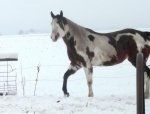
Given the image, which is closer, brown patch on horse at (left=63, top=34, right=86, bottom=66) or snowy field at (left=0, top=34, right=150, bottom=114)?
snowy field at (left=0, top=34, right=150, bottom=114)

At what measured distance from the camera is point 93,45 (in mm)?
8211

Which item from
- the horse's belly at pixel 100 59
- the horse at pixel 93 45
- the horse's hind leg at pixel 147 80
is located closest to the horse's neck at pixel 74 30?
the horse at pixel 93 45

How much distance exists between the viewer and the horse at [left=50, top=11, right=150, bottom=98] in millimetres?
8117

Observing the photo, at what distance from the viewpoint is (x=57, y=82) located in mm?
15984

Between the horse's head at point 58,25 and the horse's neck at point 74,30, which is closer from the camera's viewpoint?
the horse's head at point 58,25

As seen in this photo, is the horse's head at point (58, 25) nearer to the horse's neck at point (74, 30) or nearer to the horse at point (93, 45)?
the horse at point (93, 45)

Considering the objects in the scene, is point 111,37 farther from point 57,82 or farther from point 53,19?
point 57,82

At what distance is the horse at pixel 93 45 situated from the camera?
26.6 ft

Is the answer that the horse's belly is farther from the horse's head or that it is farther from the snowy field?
the horse's head

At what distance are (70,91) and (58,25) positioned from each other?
219 inches

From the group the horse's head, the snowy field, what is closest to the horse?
the horse's head

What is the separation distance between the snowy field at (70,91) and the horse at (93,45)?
656 mm

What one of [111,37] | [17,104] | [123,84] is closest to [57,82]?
[123,84]

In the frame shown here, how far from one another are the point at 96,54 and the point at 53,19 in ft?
3.72
